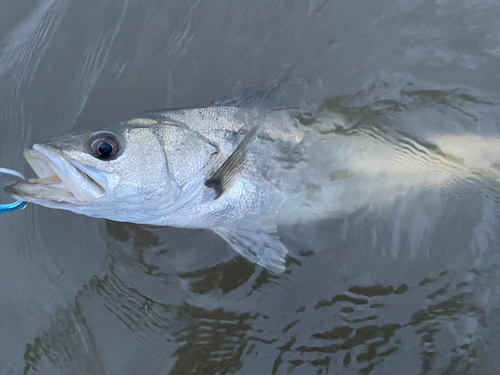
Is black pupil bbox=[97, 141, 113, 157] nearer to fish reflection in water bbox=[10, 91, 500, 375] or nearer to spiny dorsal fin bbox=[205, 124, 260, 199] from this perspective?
spiny dorsal fin bbox=[205, 124, 260, 199]

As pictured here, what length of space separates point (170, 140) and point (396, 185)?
1.72m

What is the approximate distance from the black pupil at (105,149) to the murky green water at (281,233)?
1.00 metres

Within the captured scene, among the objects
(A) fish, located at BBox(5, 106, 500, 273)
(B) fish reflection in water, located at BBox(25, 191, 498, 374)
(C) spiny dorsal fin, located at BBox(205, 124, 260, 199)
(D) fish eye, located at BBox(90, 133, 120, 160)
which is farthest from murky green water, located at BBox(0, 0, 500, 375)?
(D) fish eye, located at BBox(90, 133, 120, 160)

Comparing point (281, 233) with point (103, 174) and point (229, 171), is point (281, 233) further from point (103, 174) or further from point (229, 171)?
point (103, 174)

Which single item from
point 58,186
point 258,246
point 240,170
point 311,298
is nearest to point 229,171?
point 240,170

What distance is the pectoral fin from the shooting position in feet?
9.63

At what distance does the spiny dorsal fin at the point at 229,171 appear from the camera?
270 centimetres

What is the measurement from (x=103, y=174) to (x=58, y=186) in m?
0.26

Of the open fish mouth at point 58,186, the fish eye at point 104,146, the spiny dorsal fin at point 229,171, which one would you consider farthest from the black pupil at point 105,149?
the spiny dorsal fin at point 229,171

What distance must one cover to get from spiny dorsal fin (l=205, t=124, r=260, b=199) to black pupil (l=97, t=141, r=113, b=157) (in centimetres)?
66

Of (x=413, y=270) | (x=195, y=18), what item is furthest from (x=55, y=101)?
(x=413, y=270)

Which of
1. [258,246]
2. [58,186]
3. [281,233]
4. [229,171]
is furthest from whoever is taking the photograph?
[281,233]

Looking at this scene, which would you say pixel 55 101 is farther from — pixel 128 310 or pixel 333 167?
pixel 333 167

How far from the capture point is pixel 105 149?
7.89ft
